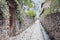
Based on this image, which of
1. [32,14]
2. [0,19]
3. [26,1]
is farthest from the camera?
[32,14]

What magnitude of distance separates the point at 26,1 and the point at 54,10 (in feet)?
18.0

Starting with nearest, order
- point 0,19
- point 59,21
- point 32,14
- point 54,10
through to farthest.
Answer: point 0,19
point 59,21
point 54,10
point 32,14

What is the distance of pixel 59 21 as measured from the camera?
636 cm

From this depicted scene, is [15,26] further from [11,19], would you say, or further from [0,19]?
[0,19]

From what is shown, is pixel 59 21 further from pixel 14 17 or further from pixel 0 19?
pixel 14 17

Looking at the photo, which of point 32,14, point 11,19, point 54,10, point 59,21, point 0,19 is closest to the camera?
point 0,19

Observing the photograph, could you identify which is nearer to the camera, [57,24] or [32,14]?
[57,24]

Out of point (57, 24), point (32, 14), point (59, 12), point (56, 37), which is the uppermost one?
point (59, 12)

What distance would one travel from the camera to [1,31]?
5020mm

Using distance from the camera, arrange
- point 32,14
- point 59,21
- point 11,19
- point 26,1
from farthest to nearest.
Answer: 1. point 32,14
2. point 26,1
3. point 11,19
4. point 59,21

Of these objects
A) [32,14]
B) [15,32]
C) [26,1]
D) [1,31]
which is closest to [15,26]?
[15,32]

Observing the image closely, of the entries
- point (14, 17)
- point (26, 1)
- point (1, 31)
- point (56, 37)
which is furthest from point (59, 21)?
point (26, 1)

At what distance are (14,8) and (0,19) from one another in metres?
4.65

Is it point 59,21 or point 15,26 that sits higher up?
point 59,21
